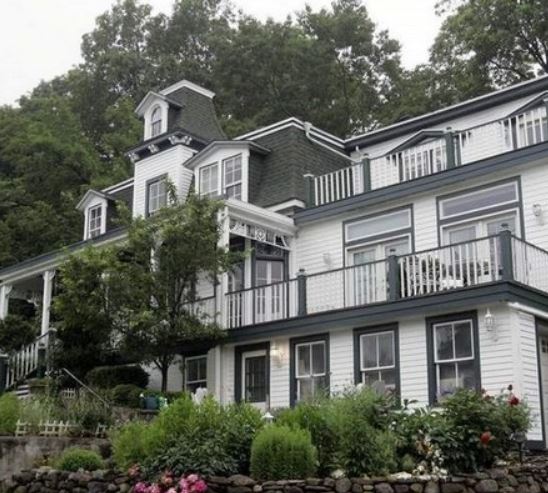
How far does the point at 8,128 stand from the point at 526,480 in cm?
3099

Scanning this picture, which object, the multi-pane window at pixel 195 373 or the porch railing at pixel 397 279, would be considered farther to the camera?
the multi-pane window at pixel 195 373

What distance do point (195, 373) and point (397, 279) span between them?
19.1ft

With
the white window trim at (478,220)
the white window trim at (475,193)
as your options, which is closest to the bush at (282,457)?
the white window trim at (478,220)

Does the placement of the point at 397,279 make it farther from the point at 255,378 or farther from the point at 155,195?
the point at 155,195

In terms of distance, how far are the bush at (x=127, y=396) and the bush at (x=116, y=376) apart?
1.17 m

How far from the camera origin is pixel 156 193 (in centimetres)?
2275

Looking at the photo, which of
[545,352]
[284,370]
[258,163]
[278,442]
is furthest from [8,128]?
[278,442]

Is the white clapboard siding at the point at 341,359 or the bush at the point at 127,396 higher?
the white clapboard siding at the point at 341,359

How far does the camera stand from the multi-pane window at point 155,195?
73.7ft

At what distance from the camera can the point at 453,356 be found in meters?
14.6

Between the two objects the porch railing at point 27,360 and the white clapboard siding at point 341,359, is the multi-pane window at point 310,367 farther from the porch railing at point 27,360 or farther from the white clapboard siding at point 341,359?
the porch railing at point 27,360

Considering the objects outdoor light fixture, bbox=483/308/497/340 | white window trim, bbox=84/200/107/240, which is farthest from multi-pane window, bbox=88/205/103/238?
outdoor light fixture, bbox=483/308/497/340

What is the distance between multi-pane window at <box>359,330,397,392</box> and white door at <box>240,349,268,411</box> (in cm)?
254

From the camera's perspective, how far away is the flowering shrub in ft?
30.3
